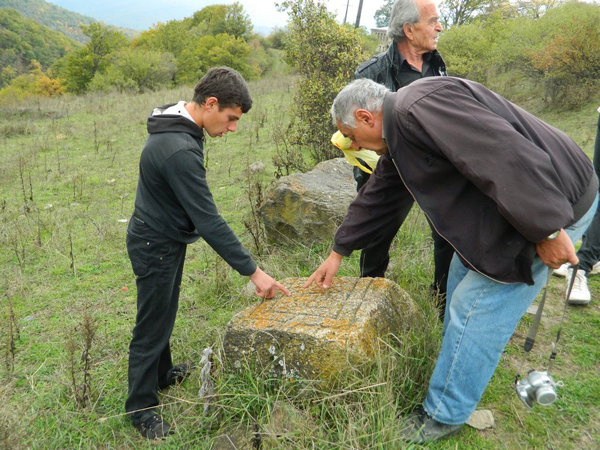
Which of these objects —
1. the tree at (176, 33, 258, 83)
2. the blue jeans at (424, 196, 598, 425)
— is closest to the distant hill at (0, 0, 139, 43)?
the tree at (176, 33, 258, 83)

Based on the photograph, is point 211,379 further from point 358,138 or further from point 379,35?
point 379,35

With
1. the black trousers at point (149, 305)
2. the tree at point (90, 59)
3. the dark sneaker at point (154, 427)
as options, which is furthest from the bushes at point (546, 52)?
the tree at point (90, 59)

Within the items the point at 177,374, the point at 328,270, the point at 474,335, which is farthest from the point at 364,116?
the point at 177,374

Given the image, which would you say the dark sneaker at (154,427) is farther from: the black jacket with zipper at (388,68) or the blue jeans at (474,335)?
the black jacket with zipper at (388,68)

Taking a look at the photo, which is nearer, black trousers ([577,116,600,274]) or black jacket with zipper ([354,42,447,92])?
black jacket with zipper ([354,42,447,92])

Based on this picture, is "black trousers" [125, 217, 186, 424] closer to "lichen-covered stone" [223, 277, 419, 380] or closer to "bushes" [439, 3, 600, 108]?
"lichen-covered stone" [223, 277, 419, 380]

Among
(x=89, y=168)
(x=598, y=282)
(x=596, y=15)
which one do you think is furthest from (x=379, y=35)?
(x=598, y=282)

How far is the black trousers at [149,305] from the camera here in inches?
91.4

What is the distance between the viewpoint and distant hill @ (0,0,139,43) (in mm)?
114000

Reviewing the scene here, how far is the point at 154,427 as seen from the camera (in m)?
2.41

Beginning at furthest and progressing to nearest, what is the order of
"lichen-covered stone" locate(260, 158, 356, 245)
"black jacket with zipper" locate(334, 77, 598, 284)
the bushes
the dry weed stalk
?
the bushes < "lichen-covered stone" locate(260, 158, 356, 245) < the dry weed stalk < "black jacket with zipper" locate(334, 77, 598, 284)

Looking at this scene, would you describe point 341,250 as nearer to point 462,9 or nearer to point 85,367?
point 85,367

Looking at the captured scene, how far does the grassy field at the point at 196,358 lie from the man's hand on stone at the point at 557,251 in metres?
0.86

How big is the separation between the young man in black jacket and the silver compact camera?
136 cm
